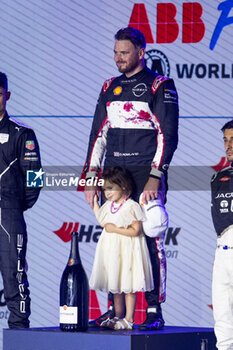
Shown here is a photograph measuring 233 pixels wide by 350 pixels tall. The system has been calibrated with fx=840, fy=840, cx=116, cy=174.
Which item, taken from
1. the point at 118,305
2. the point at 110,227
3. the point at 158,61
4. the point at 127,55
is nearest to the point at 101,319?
the point at 118,305

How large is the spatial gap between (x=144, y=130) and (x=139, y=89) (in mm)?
181

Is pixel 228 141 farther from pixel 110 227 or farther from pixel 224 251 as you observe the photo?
pixel 110 227

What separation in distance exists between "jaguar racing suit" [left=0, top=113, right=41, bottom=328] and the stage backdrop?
0.29 metres

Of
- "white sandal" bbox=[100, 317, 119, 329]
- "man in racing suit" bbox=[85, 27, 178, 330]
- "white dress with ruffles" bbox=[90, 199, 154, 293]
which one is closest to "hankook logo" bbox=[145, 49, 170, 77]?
"man in racing suit" bbox=[85, 27, 178, 330]

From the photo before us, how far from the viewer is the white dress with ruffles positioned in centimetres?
349

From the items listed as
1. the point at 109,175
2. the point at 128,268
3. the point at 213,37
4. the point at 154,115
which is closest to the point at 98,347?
the point at 128,268

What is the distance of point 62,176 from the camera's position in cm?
399

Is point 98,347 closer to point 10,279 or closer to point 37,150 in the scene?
point 10,279

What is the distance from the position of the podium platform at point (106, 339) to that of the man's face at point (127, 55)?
1.13 meters

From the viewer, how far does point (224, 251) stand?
362 cm

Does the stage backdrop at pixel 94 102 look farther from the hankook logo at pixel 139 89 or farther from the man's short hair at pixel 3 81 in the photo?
the hankook logo at pixel 139 89

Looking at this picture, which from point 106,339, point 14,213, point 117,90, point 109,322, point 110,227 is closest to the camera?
point 106,339

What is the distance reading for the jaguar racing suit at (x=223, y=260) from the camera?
359cm

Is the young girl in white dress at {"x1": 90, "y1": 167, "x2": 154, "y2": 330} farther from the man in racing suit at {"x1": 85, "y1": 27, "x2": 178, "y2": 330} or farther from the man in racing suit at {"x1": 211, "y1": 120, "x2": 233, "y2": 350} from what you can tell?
the man in racing suit at {"x1": 211, "y1": 120, "x2": 233, "y2": 350}
